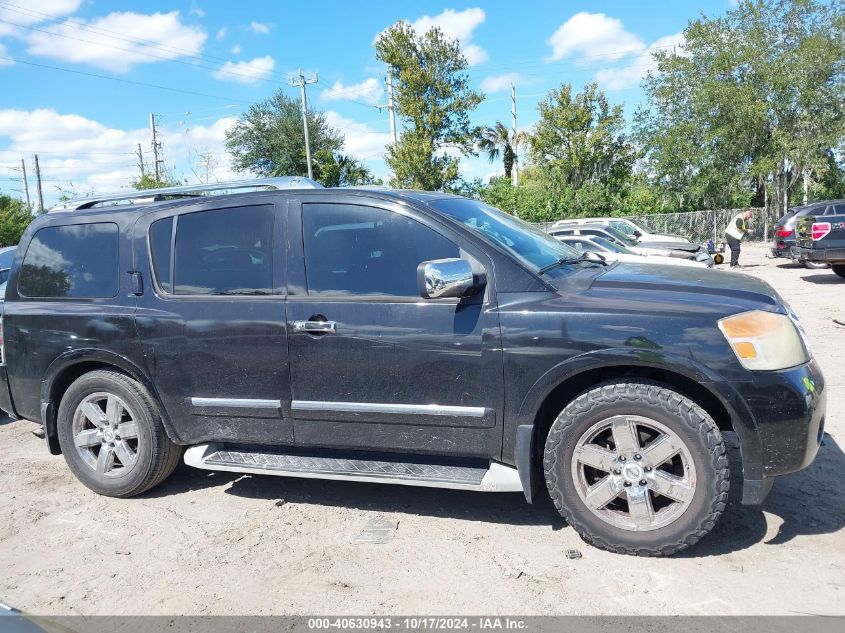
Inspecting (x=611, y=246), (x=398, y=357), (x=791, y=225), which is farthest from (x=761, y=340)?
(x=791, y=225)

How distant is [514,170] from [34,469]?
5043 centimetres

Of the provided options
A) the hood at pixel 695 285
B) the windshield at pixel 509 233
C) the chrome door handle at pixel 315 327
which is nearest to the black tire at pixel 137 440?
the chrome door handle at pixel 315 327

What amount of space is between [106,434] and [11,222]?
46533 millimetres

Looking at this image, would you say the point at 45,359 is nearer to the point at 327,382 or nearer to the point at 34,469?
the point at 34,469

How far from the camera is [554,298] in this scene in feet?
11.4

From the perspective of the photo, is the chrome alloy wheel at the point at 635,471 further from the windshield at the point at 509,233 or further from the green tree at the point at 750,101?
the green tree at the point at 750,101

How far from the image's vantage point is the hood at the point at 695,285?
3.40 meters

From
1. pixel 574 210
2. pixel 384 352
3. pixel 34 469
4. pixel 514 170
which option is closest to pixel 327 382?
pixel 384 352

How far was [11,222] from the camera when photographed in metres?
43.6

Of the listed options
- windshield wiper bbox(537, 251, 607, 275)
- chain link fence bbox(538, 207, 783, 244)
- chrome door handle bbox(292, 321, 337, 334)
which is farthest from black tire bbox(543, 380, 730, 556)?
chain link fence bbox(538, 207, 783, 244)

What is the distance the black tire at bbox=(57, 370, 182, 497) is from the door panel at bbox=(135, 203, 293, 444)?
19 cm

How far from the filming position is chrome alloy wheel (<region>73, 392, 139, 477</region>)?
4463 mm

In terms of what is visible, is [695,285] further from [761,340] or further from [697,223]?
[697,223]

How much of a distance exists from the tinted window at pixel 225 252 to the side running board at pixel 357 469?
101 cm
